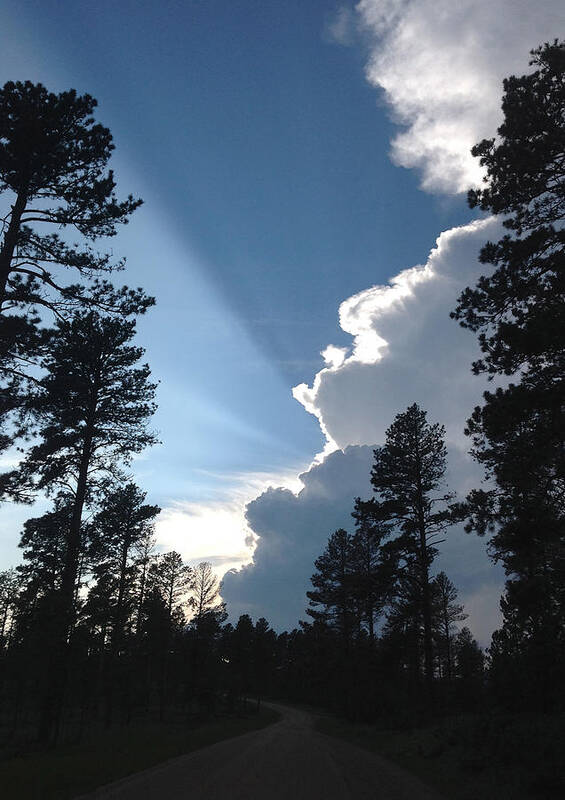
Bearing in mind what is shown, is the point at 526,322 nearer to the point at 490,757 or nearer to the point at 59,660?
the point at 490,757

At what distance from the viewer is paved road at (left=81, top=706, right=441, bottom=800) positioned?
9.77 m

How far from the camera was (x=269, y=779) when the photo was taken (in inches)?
456

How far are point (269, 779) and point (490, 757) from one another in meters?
6.19

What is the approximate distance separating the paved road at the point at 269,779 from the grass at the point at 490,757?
3.02ft

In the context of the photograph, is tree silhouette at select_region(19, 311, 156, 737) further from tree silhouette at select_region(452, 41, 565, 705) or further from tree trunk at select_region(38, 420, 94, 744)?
tree silhouette at select_region(452, 41, 565, 705)

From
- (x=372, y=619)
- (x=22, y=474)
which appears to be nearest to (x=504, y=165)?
(x=22, y=474)

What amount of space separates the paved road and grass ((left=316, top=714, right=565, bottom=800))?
92 cm

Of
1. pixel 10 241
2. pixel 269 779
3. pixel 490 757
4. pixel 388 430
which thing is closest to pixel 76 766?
pixel 269 779

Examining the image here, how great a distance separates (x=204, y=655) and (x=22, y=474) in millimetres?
30709

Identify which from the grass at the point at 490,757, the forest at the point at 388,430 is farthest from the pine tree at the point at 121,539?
the grass at the point at 490,757

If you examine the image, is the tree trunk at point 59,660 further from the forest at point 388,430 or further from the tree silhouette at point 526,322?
the tree silhouette at point 526,322

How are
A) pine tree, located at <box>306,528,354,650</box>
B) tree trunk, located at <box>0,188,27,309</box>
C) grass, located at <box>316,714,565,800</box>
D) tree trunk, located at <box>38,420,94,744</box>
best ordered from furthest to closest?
1. pine tree, located at <box>306,528,354,650</box>
2. tree trunk, located at <box>38,420,94,744</box>
3. tree trunk, located at <box>0,188,27,309</box>
4. grass, located at <box>316,714,565,800</box>

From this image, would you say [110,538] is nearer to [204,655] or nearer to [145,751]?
[145,751]

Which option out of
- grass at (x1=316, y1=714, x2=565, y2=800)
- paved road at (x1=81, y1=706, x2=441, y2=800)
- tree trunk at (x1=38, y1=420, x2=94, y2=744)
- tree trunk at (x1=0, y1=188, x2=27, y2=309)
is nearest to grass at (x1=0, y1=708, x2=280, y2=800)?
paved road at (x1=81, y1=706, x2=441, y2=800)
